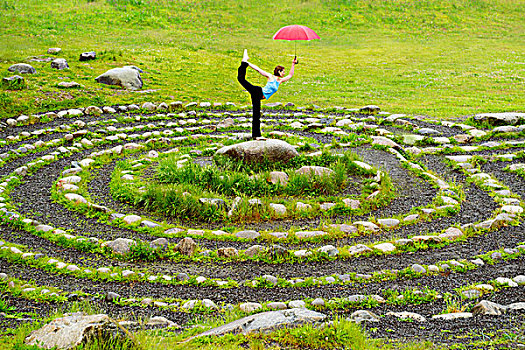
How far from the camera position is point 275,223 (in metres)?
13.0

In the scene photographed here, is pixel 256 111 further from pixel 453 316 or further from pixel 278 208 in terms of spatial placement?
pixel 453 316

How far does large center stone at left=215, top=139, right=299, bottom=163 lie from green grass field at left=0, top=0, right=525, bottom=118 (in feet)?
32.4

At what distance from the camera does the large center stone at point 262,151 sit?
52.1 ft

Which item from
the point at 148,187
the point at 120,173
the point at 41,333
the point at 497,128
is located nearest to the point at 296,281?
the point at 41,333

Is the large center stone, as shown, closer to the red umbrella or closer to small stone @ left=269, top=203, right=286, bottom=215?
small stone @ left=269, top=203, right=286, bottom=215

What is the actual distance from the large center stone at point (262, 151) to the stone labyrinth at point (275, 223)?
0.51 feet

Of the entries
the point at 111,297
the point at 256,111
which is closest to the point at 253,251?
the point at 111,297

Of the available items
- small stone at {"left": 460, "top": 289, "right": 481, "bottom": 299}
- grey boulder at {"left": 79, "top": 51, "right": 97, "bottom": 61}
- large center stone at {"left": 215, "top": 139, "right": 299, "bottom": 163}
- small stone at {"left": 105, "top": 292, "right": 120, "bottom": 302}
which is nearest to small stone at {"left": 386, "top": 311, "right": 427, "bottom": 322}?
small stone at {"left": 460, "top": 289, "right": 481, "bottom": 299}

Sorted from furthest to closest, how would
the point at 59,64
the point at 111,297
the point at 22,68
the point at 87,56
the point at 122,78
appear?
the point at 87,56, the point at 59,64, the point at 122,78, the point at 22,68, the point at 111,297

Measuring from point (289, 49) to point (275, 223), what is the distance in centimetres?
2920

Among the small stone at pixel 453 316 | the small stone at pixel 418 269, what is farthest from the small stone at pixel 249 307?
the small stone at pixel 418 269

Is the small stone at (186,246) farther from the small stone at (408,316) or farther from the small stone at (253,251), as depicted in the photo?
the small stone at (408,316)

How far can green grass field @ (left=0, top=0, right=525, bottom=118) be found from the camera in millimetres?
25719

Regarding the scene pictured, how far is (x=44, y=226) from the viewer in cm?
1235
